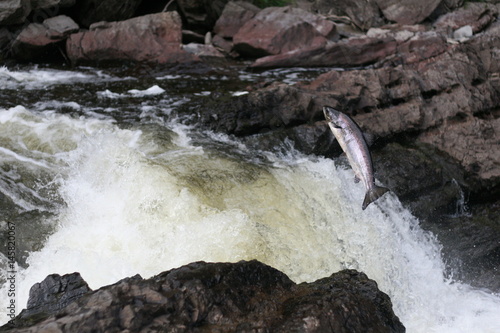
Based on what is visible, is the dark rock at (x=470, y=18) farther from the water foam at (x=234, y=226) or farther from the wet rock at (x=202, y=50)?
the water foam at (x=234, y=226)

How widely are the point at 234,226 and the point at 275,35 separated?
8307mm

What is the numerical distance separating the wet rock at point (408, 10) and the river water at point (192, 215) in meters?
9.96

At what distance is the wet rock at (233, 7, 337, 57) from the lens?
12.5 m

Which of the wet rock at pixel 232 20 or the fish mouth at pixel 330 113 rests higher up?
the fish mouth at pixel 330 113

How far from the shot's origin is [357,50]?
41.3ft

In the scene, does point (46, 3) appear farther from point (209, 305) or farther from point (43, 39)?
point (209, 305)

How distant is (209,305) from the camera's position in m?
2.93

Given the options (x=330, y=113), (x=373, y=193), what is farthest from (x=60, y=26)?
(x=373, y=193)

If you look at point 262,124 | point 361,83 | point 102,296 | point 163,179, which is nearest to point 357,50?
point 361,83

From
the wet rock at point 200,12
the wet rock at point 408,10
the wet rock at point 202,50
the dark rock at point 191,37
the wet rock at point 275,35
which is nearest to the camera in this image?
the wet rock at point 202,50

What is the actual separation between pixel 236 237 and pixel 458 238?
2726 mm

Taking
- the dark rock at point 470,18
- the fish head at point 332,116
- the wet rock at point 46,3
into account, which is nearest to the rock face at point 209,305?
the fish head at point 332,116

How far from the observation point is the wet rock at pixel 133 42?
1135cm

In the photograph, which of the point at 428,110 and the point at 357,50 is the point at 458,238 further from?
the point at 357,50
